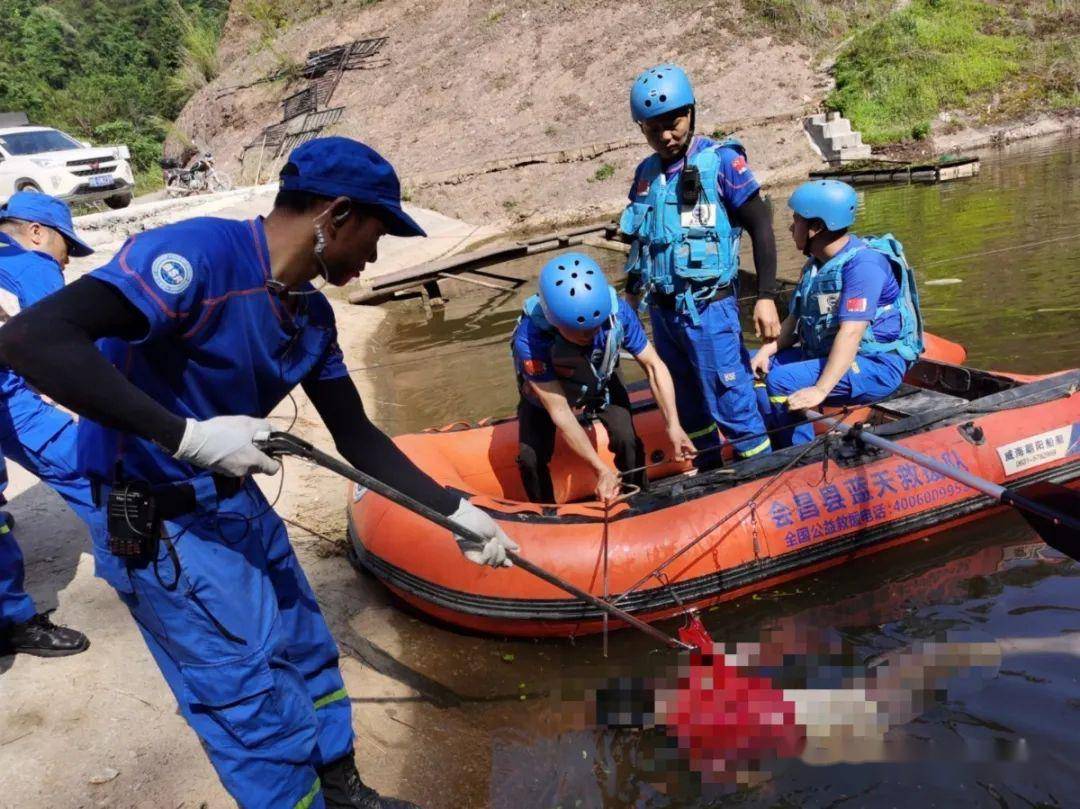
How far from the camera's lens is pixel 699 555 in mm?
3758

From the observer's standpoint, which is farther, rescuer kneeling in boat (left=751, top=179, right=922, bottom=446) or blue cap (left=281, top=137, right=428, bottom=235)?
rescuer kneeling in boat (left=751, top=179, right=922, bottom=446)

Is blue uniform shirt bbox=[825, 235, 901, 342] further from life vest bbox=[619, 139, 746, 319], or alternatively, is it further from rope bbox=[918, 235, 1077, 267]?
rope bbox=[918, 235, 1077, 267]

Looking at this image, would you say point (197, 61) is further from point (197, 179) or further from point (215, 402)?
point (215, 402)

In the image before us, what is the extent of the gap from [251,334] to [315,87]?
25.6 meters

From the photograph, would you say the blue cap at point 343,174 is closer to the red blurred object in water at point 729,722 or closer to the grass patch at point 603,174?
the red blurred object in water at point 729,722

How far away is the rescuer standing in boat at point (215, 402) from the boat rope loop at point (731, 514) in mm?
1808

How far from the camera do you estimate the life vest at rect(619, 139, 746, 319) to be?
4.12m

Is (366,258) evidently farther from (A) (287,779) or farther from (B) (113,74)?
(B) (113,74)

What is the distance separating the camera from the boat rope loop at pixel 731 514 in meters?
3.69

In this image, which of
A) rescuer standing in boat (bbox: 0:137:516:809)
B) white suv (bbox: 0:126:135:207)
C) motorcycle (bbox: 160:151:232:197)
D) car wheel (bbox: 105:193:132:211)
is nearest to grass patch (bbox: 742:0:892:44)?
motorcycle (bbox: 160:151:232:197)

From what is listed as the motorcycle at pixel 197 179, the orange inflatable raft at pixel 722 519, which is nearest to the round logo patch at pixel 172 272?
the orange inflatable raft at pixel 722 519

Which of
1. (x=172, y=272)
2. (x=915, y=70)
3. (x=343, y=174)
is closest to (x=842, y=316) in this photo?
(x=343, y=174)

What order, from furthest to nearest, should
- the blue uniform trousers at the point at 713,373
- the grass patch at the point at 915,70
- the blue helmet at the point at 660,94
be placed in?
the grass patch at the point at 915,70
the blue uniform trousers at the point at 713,373
the blue helmet at the point at 660,94

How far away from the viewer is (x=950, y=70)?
19750mm
